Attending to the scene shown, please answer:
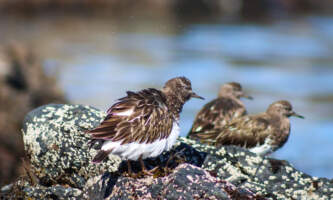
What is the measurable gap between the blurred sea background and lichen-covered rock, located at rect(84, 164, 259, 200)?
30.6 ft

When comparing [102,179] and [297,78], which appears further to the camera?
[297,78]

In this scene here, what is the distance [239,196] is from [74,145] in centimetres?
218

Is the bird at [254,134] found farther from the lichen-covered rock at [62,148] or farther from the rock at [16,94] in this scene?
the rock at [16,94]

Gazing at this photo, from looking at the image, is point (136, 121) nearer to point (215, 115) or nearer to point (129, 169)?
point (129, 169)

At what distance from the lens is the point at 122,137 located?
6352 millimetres

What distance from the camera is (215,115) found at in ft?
35.6

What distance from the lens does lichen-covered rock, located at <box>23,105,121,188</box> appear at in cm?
718

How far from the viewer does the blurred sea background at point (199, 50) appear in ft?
74.1

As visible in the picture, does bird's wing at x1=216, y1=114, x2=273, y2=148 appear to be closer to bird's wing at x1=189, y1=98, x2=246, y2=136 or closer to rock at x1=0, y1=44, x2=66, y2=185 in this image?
bird's wing at x1=189, y1=98, x2=246, y2=136

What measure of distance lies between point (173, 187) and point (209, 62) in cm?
2567

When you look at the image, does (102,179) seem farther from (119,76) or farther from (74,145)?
(119,76)

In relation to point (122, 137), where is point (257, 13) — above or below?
below

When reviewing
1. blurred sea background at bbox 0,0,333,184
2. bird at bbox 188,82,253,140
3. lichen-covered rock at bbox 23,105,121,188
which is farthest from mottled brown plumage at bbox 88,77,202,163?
blurred sea background at bbox 0,0,333,184

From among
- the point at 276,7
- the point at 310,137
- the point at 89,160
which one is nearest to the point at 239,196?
the point at 89,160
